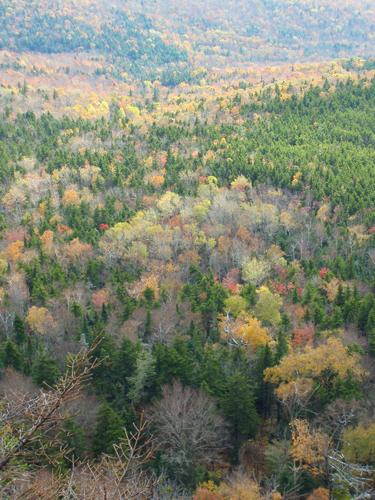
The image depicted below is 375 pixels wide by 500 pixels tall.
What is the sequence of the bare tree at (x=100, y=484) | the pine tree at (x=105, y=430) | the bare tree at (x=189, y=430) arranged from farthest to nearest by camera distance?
the bare tree at (x=189, y=430)
the pine tree at (x=105, y=430)
the bare tree at (x=100, y=484)

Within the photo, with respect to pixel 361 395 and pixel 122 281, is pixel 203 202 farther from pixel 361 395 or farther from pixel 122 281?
pixel 361 395

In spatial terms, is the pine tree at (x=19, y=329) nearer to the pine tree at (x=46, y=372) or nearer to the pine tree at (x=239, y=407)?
the pine tree at (x=46, y=372)

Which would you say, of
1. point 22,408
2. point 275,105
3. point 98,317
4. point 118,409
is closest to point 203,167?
point 275,105

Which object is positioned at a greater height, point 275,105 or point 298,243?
point 275,105

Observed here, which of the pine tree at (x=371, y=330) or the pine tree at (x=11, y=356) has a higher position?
the pine tree at (x=371, y=330)

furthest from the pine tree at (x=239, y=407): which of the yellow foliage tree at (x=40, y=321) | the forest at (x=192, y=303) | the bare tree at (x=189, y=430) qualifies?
the yellow foliage tree at (x=40, y=321)

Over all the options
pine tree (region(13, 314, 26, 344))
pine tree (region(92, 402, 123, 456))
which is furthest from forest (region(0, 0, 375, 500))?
pine tree (region(13, 314, 26, 344))
